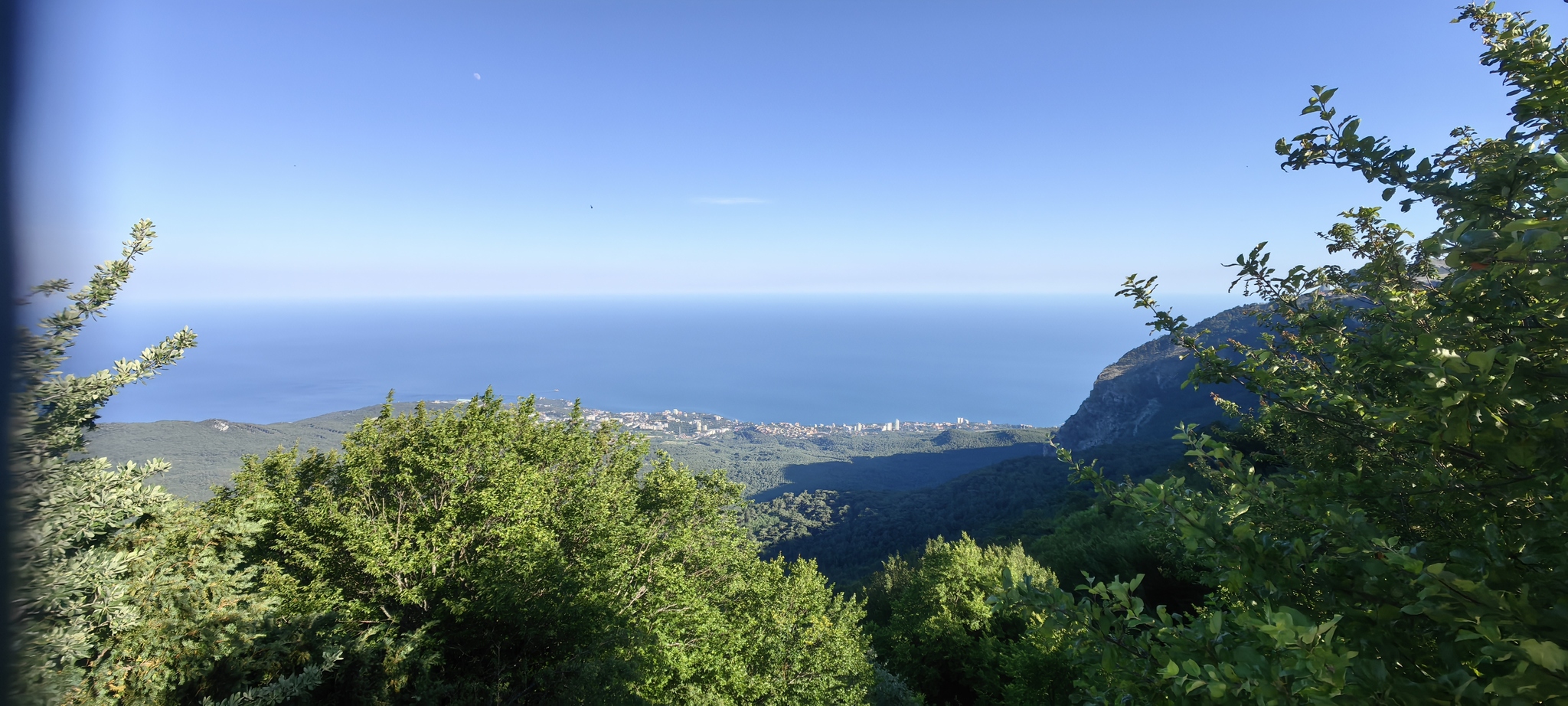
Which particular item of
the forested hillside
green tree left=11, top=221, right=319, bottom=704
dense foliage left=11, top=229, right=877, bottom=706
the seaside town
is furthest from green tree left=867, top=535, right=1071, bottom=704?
the seaside town

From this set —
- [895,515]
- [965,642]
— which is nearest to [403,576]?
[965,642]

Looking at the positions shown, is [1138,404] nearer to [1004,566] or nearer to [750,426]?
[750,426]

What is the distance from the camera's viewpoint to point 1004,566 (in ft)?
30.9

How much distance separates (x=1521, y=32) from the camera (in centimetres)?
338

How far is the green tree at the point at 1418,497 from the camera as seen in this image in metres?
1.96

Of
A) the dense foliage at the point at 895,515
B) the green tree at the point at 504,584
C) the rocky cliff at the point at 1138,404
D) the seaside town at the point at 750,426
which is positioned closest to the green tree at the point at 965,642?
the green tree at the point at 504,584

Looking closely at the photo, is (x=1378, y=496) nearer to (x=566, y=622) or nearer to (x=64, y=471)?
(x=64, y=471)

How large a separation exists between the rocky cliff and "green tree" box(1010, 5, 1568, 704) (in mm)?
96042

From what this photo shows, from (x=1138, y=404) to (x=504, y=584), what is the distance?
128 m

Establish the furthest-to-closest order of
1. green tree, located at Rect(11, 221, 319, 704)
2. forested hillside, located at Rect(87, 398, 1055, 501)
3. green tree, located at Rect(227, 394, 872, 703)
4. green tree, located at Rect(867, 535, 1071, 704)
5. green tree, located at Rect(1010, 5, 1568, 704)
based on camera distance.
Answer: forested hillside, located at Rect(87, 398, 1055, 501), green tree, located at Rect(867, 535, 1071, 704), green tree, located at Rect(227, 394, 872, 703), green tree, located at Rect(11, 221, 319, 704), green tree, located at Rect(1010, 5, 1568, 704)

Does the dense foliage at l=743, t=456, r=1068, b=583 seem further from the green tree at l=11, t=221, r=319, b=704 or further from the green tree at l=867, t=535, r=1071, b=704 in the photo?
the green tree at l=11, t=221, r=319, b=704

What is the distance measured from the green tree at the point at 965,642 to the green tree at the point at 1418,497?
1291 centimetres

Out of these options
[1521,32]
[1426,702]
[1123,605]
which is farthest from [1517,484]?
[1521,32]

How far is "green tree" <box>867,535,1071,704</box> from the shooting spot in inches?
591
